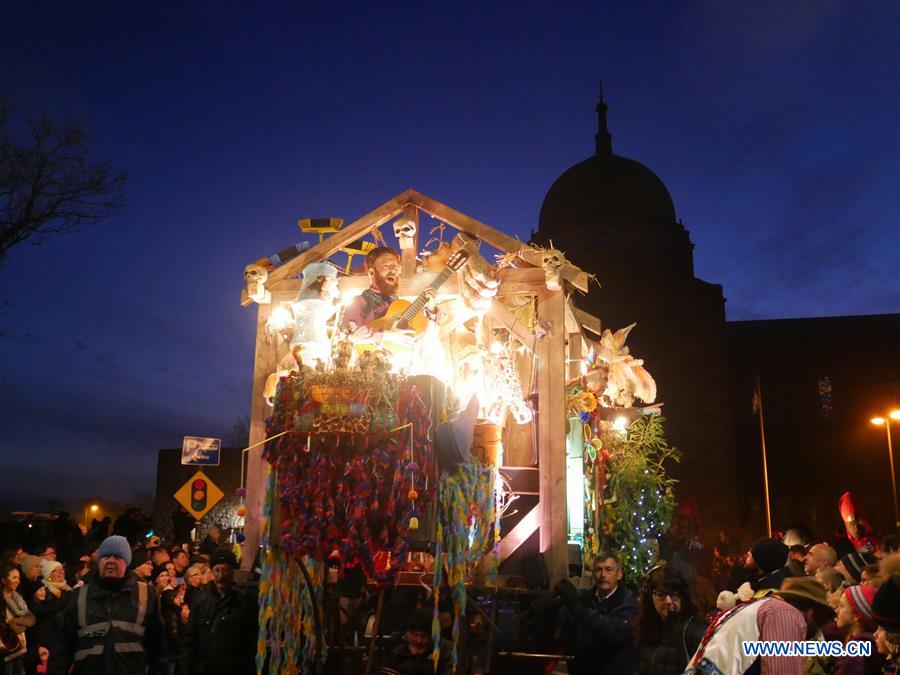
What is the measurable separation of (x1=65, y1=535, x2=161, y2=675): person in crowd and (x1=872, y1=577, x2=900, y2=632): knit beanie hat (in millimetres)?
4807

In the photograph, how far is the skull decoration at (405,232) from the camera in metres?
9.40

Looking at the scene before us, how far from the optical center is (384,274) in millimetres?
8727

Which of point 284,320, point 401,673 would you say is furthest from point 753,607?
point 284,320

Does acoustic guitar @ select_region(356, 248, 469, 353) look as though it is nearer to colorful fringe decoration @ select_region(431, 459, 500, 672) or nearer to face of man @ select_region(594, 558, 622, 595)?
colorful fringe decoration @ select_region(431, 459, 500, 672)

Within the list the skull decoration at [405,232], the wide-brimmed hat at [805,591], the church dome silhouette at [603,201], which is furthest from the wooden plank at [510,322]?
the church dome silhouette at [603,201]

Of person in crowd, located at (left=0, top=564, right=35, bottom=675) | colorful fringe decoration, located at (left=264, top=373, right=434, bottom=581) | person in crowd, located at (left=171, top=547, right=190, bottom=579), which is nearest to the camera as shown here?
colorful fringe decoration, located at (left=264, top=373, right=434, bottom=581)

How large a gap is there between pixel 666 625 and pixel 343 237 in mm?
5851

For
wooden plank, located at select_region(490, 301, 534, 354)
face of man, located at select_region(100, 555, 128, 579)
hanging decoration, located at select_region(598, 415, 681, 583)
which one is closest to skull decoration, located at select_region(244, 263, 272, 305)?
wooden plank, located at select_region(490, 301, 534, 354)

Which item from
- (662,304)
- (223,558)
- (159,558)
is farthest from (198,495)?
(662,304)

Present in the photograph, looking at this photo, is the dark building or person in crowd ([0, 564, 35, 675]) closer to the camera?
person in crowd ([0, 564, 35, 675])

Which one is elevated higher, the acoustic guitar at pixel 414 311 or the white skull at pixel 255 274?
the white skull at pixel 255 274

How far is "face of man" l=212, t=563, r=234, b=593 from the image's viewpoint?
23.6 feet

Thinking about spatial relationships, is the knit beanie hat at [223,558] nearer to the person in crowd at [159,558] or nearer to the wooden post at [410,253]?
the person in crowd at [159,558]

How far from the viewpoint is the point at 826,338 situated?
35.9 meters
